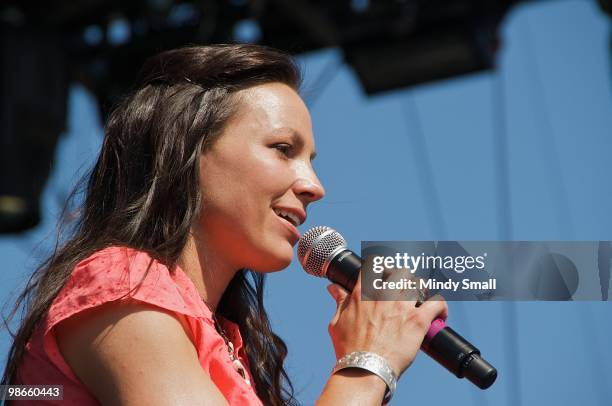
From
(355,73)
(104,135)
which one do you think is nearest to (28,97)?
(355,73)

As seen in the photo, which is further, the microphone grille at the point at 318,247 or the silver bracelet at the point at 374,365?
the microphone grille at the point at 318,247

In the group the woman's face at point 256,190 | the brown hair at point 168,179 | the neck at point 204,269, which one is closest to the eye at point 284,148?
the woman's face at point 256,190

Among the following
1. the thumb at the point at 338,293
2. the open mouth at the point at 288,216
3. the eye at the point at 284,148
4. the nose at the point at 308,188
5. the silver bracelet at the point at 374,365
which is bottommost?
the silver bracelet at the point at 374,365

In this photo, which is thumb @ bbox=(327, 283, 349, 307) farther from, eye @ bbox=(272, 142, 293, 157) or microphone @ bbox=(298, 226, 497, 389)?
eye @ bbox=(272, 142, 293, 157)

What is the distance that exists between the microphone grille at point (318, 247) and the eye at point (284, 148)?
140 millimetres

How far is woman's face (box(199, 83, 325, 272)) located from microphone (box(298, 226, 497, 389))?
0.04 meters

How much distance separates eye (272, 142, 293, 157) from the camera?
1.72m

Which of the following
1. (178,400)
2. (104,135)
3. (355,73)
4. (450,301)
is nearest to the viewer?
(178,400)

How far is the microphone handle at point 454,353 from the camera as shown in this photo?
4.87ft

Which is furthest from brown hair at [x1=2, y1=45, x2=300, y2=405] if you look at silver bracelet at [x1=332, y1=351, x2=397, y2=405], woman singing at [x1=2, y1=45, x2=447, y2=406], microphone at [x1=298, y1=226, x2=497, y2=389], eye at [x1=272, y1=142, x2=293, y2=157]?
silver bracelet at [x1=332, y1=351, x2=397, y2=405]

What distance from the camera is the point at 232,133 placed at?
5.65 feet

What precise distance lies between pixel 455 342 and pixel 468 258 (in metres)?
0.19

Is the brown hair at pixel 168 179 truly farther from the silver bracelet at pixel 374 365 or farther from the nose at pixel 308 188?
the silver bracelet at pixel 374 365

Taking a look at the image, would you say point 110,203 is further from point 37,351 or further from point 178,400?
point 178,400
